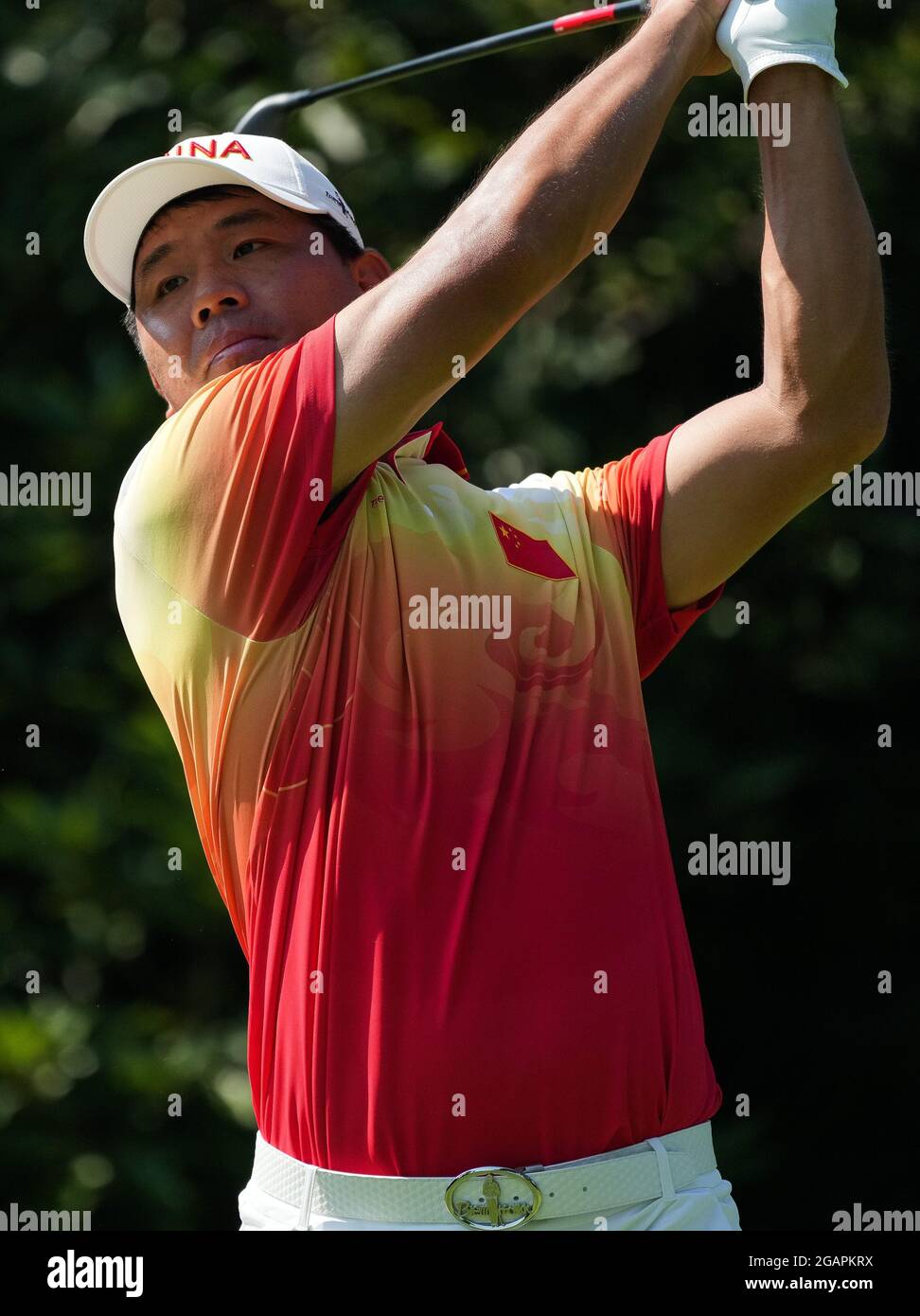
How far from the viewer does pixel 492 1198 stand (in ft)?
6.50

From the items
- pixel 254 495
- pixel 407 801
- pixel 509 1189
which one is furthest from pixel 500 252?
pixel 509 1189

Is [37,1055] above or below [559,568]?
below

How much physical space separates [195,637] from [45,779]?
3177mm

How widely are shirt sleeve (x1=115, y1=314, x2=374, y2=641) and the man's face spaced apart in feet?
0.73

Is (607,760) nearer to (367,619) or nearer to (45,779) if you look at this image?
(367,619)

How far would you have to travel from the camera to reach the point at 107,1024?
494 cm

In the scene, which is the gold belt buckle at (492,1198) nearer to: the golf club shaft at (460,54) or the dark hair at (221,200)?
the dark hair at (221,200)

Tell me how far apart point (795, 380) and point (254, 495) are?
65 cm

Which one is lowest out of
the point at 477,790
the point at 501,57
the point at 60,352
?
the point at 477,790

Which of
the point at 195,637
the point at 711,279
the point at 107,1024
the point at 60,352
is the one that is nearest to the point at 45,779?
the point at 107,1024

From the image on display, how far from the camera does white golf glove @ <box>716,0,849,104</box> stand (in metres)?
2.02

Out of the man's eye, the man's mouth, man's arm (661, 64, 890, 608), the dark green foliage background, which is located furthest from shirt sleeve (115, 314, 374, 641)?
the dark green foliage background

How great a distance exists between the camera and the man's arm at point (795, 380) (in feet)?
6.73

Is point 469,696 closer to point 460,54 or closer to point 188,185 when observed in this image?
point 188,185
